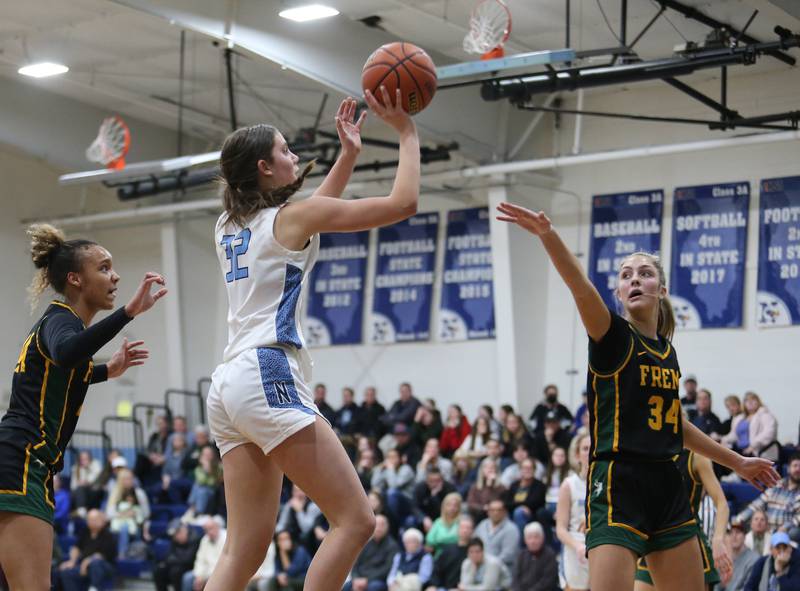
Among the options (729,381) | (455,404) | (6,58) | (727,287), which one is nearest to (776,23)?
(727,287)

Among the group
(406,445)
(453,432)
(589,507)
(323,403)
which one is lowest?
(406,445)

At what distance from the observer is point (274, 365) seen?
3982mm

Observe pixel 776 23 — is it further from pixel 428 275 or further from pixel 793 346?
pixel 428 275

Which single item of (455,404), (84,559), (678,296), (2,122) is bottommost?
(84,559)

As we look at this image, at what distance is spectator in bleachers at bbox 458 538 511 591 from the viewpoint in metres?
12.8

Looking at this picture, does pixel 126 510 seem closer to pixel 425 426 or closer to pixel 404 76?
pixel 425 426

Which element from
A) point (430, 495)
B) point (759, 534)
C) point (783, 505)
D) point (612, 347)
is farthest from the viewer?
point (430, 495)

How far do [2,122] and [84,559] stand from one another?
7554 millimetres

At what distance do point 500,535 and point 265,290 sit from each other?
32.1 feet

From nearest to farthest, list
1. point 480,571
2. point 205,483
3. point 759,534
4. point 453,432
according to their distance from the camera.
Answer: point 759,534, point 480,571, point 205,483, point 453,432

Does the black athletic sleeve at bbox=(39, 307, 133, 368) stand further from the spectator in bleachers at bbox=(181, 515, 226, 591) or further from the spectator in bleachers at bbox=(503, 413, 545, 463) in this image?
the spectator in bleachers at bbox=(503, 413, 545, 463)

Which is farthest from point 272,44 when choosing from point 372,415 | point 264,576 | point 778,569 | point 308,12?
point 778,569

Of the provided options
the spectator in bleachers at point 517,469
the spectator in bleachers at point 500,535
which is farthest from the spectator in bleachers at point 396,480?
the spectator in bleachers at point 500,535

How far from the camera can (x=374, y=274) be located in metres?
20.3
